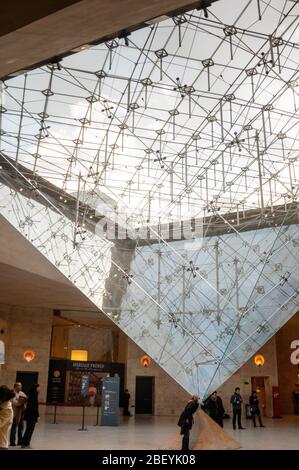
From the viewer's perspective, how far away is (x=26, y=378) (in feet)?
52.5

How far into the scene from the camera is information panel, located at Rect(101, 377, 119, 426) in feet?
35.8

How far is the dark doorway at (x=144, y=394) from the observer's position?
17250 millimetres

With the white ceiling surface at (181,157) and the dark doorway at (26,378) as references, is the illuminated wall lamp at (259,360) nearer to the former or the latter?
the white ceiling surface at (181,157)

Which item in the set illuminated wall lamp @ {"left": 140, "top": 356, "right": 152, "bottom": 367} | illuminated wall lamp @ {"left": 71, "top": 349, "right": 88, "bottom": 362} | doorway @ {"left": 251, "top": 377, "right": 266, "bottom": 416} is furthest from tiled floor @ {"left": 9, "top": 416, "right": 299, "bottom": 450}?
illuminated wall lamp @ {"left": 71, "top": 349, "right": 88, "bottom": 362}

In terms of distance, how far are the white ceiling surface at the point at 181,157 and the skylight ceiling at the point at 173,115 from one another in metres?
0.04

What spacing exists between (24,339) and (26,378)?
1.31 m

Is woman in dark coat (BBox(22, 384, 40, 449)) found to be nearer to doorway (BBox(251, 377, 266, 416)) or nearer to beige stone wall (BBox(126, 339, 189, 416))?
beige stone wall (BBox(126, 339, 189, 416))

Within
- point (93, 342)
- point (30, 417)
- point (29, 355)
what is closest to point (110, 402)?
→ point (30, 417)

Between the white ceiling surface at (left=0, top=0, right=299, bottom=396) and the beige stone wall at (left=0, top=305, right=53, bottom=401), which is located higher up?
the white ceiling surface at (left=0, top=0, right=299, bottom=396)

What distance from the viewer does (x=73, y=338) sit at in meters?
20.4

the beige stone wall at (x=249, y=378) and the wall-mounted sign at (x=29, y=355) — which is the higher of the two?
the wall-mounted sign at (x=29, y=355)

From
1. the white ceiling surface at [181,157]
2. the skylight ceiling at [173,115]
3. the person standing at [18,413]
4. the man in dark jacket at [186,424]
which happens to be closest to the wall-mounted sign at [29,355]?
the white ceiling surface at [181,157]

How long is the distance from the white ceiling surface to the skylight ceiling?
4cm

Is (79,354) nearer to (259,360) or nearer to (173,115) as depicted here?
(259,360)
